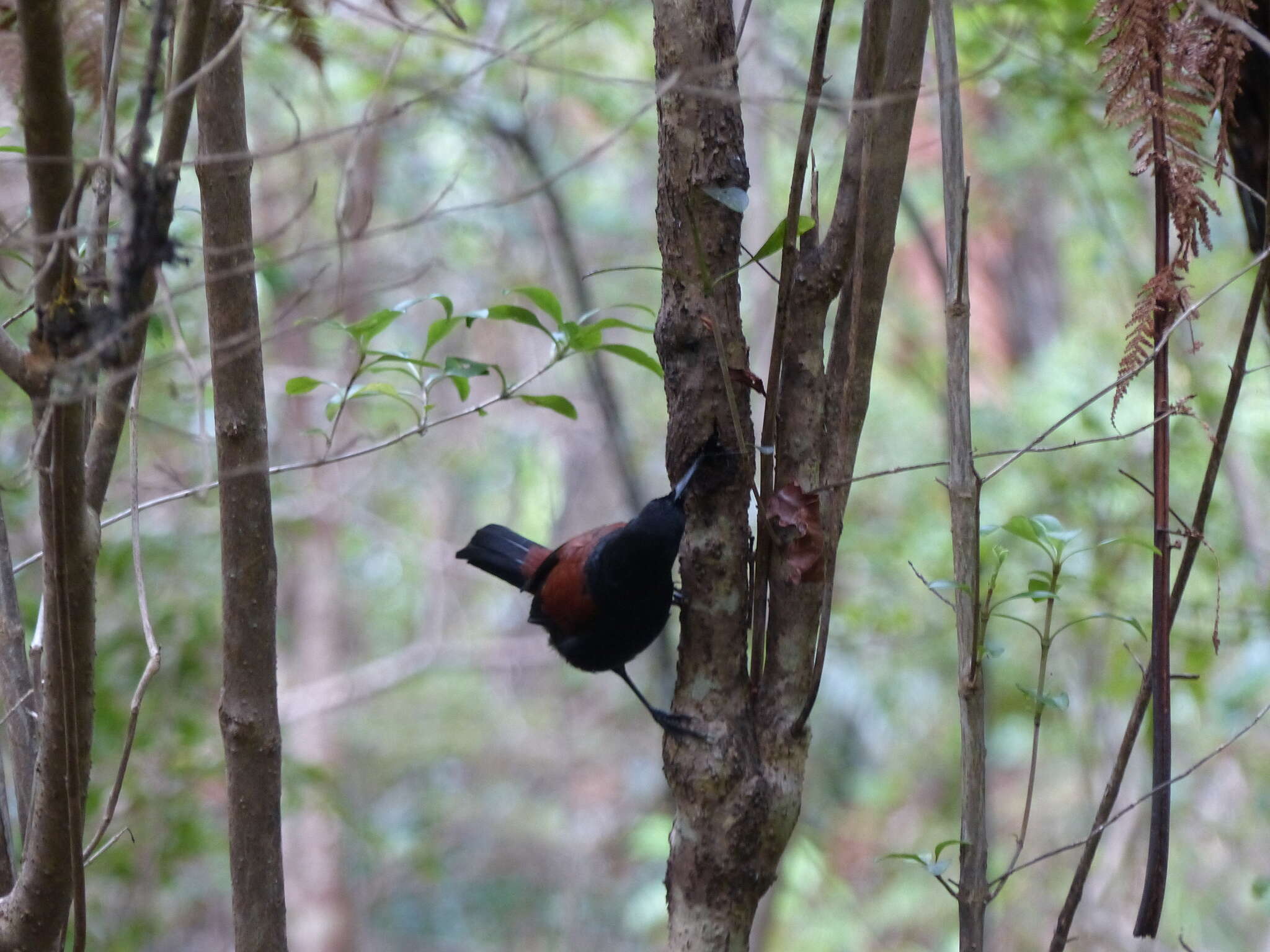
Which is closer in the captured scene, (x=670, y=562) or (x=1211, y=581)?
(x=670, y=562)

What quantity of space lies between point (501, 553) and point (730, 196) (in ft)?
5.27

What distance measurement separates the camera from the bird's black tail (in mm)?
2836

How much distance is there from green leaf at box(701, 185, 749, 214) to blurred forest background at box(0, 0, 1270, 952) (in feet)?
0.45

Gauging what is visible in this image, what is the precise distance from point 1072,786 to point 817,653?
685 centimetres

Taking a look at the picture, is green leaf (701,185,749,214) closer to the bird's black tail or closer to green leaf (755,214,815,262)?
green leaf (755,214,815,262)

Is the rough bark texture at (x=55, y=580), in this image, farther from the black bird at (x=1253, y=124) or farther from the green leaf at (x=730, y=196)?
the black bird at (x=1253, y=124)

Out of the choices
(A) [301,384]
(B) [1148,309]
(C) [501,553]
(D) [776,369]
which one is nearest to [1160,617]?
(B) [1148,309]

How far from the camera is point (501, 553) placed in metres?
2.86

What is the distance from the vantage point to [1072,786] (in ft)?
24.3

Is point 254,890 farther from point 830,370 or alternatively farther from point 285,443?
point 285,443

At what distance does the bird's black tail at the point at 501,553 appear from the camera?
9.30ft

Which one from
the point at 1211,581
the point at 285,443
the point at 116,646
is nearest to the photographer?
the point at 116,646

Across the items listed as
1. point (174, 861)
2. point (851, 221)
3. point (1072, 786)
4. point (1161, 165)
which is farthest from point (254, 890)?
point (1072, 786)

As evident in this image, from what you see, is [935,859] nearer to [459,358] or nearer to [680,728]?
[680,728]
